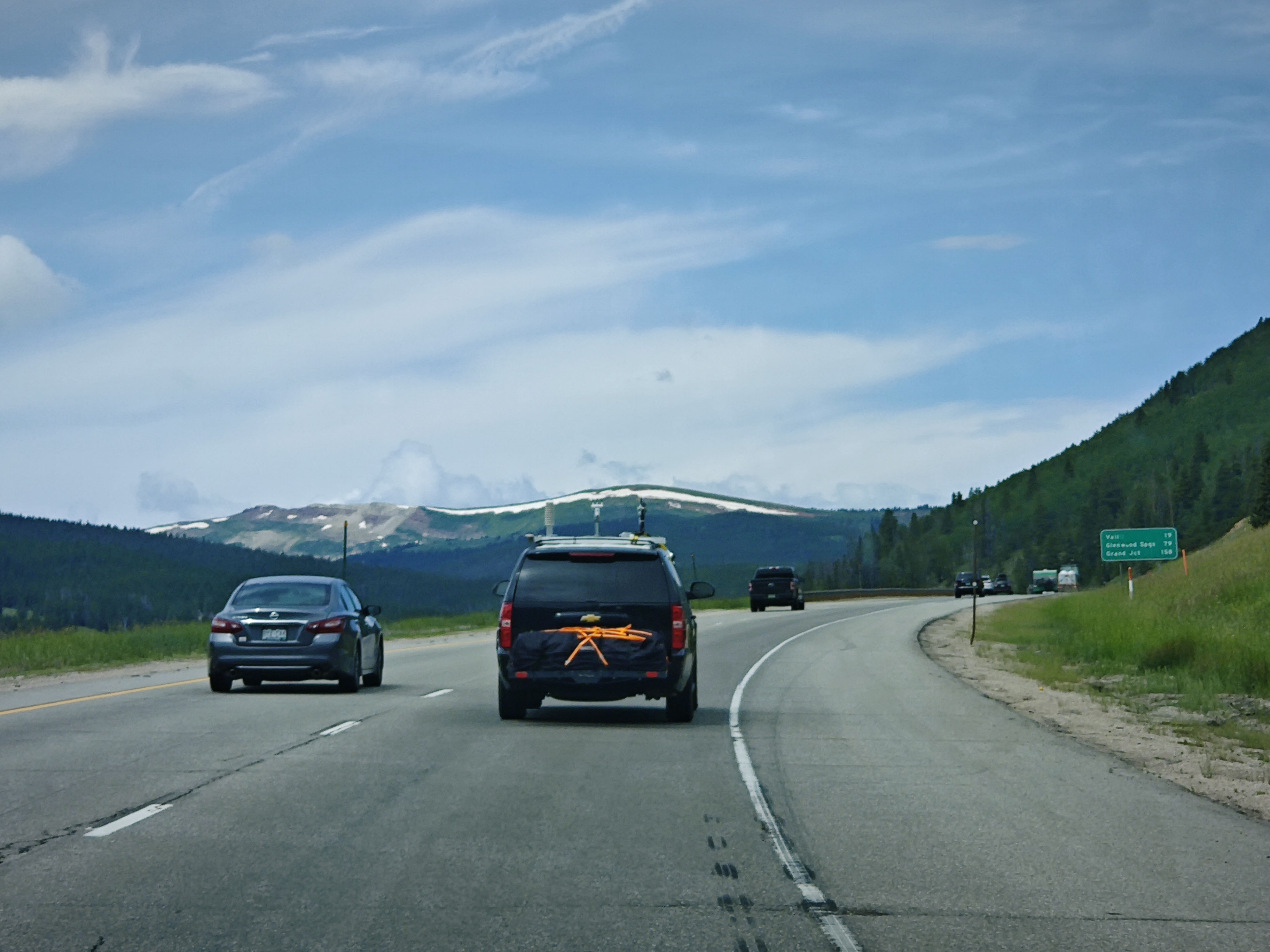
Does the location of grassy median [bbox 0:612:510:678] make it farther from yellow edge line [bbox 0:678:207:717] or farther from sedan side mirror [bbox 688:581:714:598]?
sedan side mirror [bbox 688:581:714:598]

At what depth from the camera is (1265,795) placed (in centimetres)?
1196

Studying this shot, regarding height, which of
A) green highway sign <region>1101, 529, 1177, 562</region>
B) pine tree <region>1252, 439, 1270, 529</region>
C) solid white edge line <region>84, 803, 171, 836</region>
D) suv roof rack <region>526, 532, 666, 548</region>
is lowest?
solid white edge line <region>84, 803, 171, 836</region>

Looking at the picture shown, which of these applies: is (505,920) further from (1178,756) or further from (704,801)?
(1178,756)

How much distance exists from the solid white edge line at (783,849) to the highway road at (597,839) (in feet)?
0.11

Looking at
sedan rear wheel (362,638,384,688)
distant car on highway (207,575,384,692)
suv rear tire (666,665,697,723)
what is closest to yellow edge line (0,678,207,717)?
distant car on highway (207,575,384,692)

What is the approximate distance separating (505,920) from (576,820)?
3056 millimetres

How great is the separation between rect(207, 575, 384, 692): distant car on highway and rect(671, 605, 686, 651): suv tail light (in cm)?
585

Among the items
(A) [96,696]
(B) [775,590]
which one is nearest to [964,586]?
(B) [775,590]

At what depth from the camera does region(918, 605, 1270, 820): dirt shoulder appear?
41.2 ft

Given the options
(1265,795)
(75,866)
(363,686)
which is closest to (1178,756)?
(1265,795)

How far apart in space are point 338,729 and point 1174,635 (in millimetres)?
18871

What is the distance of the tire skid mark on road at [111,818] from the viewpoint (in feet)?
28.6

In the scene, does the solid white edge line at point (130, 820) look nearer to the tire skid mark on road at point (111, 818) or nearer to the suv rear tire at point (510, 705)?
the tire skid mark on road at point (111, 818)

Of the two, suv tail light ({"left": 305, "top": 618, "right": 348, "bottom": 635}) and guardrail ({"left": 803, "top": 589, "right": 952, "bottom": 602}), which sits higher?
guardrail ({"left": 803, "top": 589, "right": 952, "bottom": 602})
